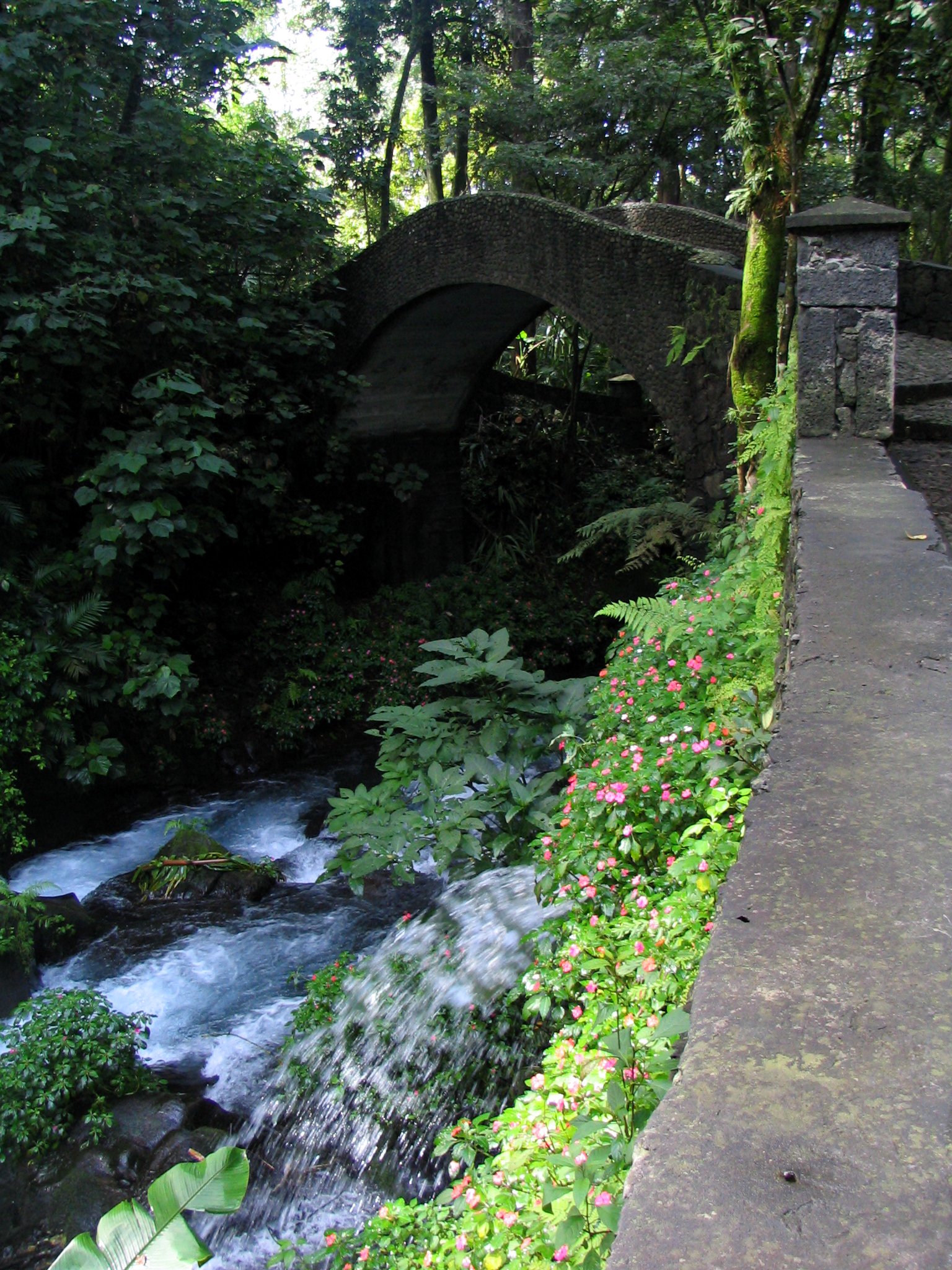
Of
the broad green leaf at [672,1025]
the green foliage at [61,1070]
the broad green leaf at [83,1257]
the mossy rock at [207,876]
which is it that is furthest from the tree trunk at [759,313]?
the broad green leaf at [83,1257]

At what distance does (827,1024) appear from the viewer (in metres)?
1.07

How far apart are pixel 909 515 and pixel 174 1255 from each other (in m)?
2.55

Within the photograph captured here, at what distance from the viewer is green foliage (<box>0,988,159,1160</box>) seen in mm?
3756

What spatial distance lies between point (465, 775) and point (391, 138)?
11364 mm

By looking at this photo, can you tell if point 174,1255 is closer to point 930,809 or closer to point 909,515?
point 930,809

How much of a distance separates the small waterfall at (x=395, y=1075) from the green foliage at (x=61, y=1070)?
660mm

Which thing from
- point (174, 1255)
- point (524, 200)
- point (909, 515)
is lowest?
point (174, 1255)

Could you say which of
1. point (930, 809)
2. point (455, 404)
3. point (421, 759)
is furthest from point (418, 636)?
point (930, 809)

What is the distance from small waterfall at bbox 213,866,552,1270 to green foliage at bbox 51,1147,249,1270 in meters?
1.79

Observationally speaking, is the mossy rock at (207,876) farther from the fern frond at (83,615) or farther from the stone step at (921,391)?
the stone step at (921,391)

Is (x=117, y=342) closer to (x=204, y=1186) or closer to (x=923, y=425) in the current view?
(x=923, y=425)

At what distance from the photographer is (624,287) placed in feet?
22.8

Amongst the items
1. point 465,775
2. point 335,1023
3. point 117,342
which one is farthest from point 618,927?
point 117,342

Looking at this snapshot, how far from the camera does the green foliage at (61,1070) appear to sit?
3756 millimetres
